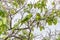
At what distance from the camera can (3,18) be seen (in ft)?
2.64

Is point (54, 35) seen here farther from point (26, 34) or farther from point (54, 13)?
point (54, 13)

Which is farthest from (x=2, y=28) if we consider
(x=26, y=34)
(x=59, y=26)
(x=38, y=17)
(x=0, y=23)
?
(x=59, y=26)

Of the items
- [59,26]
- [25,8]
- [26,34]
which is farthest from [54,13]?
[59,26]

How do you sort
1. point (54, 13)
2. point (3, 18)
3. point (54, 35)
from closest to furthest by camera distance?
point (3, 18), point (54, 13), point (54, 35)

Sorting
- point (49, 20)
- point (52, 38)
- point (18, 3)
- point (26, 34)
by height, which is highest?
point (18, 3)

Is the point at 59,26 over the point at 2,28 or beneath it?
beneath

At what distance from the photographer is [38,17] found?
1152mm

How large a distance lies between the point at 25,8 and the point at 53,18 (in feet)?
0.96

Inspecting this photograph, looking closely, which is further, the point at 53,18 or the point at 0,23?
the point at 53,18

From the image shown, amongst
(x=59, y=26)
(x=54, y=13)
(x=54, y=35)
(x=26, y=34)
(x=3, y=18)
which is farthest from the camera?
(x=59, y=26)

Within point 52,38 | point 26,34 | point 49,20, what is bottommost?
point 52,38

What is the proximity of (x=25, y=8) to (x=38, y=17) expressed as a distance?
8.5 inches

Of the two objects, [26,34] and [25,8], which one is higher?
[25,8]

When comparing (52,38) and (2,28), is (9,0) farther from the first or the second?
(52,38)
